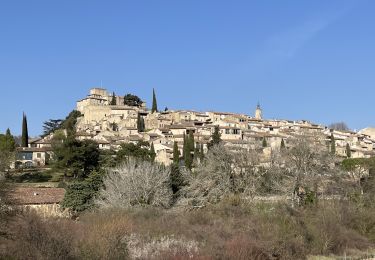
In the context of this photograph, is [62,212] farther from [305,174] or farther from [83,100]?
[83,100]

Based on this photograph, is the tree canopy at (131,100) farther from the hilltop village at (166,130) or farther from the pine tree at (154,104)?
the pine tree at (154,104)

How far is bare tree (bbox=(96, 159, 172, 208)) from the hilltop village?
26.0 metres

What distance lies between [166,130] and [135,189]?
155 ft

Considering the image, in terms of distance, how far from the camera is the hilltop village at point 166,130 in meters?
69.3

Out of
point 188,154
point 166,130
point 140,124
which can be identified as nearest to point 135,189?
point 188,154

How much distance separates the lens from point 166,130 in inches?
3196

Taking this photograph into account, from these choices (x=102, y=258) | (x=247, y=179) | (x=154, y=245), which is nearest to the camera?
(x=102, y=258)

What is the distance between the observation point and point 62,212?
34844mm

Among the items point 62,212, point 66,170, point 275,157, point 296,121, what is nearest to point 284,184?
point 275,157

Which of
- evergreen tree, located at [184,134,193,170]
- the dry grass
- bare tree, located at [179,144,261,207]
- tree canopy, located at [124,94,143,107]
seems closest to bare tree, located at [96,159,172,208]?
bare tree, located at [179,144,261,207]

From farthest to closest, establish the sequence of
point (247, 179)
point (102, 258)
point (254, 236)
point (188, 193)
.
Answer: point (247, 179), point (188, 193), point (254, 236), point (102, 258)

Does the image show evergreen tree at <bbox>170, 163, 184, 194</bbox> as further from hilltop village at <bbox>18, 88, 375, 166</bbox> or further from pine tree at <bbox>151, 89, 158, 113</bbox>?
pine tree at <bbox>151, 89, 158, 113</bbox>

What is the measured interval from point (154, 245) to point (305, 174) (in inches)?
883

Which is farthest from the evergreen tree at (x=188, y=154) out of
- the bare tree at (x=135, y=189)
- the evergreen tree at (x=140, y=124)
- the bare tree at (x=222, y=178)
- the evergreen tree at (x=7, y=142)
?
the evergreen tree at (x=140, y=124)
